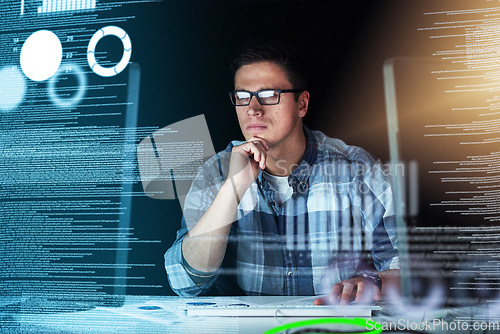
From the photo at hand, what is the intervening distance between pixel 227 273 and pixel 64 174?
60 cm

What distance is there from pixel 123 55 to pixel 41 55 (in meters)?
0.29

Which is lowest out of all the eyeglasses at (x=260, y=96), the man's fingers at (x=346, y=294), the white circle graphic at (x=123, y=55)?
the man's fingers at (x=346, y=294)

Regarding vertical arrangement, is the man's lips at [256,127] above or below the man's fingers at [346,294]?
above

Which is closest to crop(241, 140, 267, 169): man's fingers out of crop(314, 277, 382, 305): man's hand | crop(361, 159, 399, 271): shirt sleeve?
crop(361, 159, 399, 271): shirt sleeve

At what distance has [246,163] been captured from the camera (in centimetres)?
123

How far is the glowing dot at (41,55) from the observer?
1.36 m

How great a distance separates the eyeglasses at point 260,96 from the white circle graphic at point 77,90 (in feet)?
1.62

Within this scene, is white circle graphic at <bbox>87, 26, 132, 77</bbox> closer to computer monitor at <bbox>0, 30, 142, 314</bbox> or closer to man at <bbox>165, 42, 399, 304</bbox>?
computer monitor at <bbox>0, 30, 142, 314</bbox>

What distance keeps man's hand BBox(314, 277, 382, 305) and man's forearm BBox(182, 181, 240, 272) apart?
31 cm

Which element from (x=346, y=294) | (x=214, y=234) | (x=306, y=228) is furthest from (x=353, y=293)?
(x=214, y=234)

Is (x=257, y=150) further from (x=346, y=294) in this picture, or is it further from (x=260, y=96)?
(x=346, y=294)

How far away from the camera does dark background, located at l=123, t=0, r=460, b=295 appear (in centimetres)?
119

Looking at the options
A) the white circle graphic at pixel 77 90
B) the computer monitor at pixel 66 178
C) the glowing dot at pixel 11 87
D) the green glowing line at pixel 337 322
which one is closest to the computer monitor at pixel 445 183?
the green glowing line at pixel 337 322

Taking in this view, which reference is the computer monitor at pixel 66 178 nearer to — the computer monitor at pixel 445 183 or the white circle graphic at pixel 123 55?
the white circle graphic at pixel 123 55
